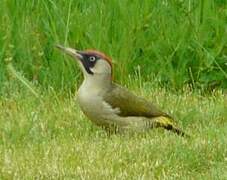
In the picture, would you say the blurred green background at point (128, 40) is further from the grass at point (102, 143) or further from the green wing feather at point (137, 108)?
the green wing feather at point (137, 108)

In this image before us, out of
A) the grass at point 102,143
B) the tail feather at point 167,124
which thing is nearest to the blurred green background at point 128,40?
the grass at point 102,143

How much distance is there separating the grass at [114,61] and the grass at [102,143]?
14mm

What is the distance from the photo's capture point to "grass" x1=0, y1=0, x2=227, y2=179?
26.5 ft

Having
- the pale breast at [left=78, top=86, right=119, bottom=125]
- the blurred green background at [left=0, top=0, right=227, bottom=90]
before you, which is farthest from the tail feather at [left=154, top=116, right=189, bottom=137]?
the blurred green background at [left=0, top=0, right=227, bottom=90]

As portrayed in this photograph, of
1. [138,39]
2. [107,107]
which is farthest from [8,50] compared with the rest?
[107,107]

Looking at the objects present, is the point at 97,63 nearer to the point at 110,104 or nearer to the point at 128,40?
the point at 110,104

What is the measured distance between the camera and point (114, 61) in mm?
9289

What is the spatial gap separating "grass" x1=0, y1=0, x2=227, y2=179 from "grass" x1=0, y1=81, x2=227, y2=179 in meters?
0.01

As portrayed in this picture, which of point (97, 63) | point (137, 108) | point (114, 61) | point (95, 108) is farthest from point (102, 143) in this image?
point (114, 61)

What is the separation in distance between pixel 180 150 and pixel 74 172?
77 centimetres

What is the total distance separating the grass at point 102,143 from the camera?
693 cm

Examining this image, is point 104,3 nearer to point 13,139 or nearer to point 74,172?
point 13,139

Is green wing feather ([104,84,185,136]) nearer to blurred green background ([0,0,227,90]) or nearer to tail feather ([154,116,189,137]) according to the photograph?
tail feather ([154,116,189,137])

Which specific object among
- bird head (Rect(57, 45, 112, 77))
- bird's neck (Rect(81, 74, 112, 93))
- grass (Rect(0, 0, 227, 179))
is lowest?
grass (Rect(0, 0, 227, 179))
